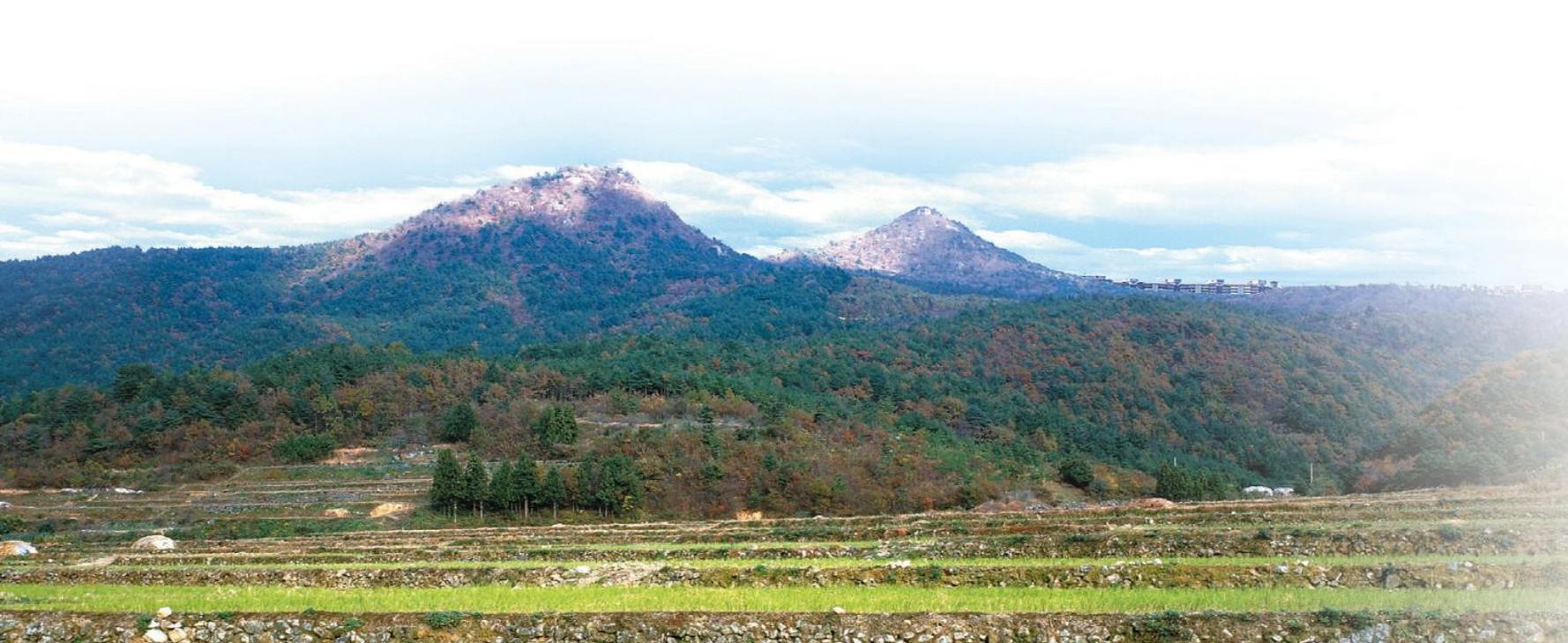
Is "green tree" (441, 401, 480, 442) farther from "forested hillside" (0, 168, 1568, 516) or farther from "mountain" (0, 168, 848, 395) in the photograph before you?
"mountain" (0, 168, 848, 395)

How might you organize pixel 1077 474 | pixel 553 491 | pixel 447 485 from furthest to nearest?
pixel 1077 474 < pixel 553 491 < pixel 447 485

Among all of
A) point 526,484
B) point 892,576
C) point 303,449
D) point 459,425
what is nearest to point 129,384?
point 303,449

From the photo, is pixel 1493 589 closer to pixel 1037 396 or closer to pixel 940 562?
pixel 940 562

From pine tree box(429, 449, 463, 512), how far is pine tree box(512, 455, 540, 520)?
130 inches

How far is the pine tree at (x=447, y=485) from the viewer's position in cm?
5756

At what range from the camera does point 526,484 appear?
58.4 metres

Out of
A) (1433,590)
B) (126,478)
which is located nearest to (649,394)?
(126,478)

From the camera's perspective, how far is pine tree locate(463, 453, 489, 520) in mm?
57562

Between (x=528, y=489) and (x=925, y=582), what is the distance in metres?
43.9

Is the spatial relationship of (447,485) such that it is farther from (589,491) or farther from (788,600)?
(788,600)

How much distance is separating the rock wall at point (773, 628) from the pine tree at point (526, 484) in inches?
1632

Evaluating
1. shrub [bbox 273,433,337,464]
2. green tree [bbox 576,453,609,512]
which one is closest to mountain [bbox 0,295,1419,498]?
shrub [bbox 273,433,337,464]

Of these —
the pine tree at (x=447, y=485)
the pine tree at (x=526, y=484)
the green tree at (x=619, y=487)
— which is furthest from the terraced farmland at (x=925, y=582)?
the green tree at (x=619, y=487)

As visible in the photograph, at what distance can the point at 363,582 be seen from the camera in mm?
21797
